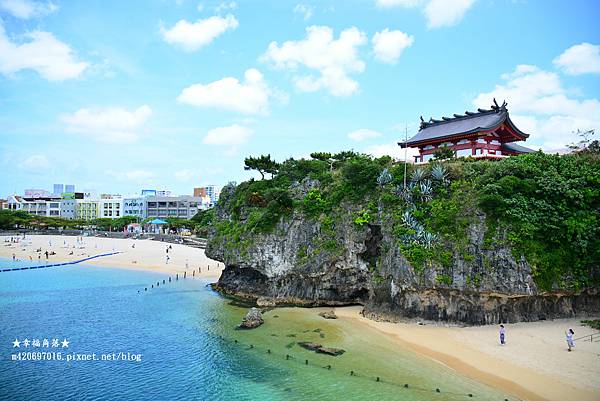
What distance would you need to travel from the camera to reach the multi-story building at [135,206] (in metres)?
132

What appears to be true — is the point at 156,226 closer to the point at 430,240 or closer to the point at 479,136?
the point at 479,136

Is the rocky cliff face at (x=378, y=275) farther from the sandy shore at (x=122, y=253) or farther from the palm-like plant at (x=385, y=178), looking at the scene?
the sandy shore at (x=122, y=253)

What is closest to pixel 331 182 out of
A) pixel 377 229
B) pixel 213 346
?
pixel 377 229

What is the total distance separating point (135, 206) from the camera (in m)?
134

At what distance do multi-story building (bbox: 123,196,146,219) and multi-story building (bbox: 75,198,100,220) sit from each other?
11.7 meters

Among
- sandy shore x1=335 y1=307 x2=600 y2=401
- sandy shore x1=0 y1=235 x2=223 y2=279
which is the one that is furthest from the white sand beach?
sandy shore x1=0 y1=235 x2=223 y2=279

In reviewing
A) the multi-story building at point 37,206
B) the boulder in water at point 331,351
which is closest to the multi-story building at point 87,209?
the multi-story building at point 37,206

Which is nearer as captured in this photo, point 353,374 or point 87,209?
point 353,374

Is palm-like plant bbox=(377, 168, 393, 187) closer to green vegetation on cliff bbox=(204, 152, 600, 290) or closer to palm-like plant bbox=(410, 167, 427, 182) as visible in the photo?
green vegetation on cliff bbox=(204, 152, 600, 290)

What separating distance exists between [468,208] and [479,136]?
11.5 m

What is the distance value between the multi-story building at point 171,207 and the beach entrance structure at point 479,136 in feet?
327

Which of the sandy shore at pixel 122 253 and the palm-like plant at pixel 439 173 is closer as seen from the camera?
the palm-like plant at pixel 439 173

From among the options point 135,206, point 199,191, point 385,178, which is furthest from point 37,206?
point 385,178

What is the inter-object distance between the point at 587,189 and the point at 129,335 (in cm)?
3202
